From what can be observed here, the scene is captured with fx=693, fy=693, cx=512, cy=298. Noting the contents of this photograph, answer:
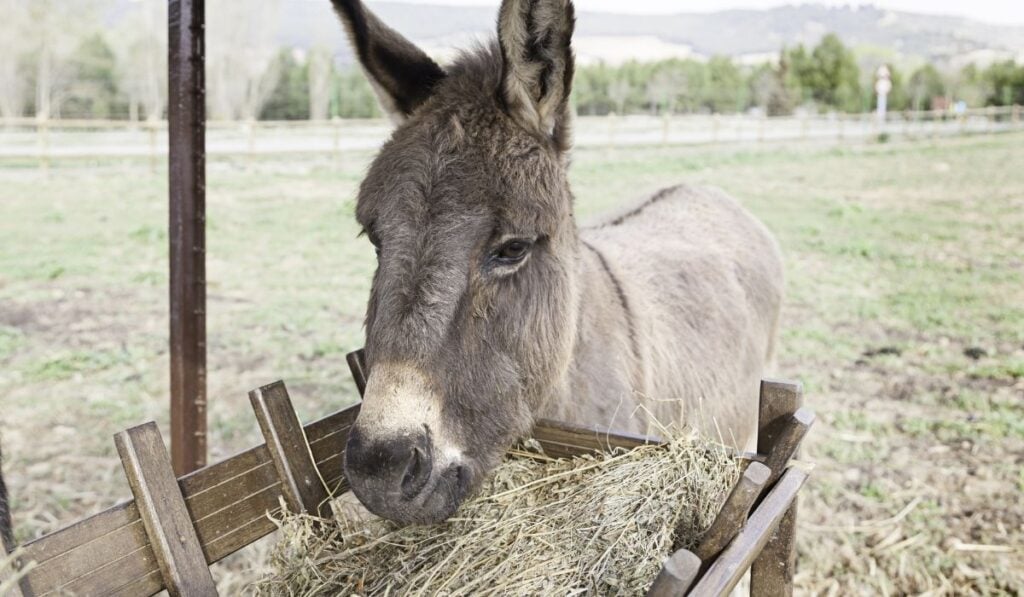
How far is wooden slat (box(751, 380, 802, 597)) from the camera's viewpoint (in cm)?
201

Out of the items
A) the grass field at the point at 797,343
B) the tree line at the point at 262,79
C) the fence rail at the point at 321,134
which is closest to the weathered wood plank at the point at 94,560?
the grass field at the point at 797,343

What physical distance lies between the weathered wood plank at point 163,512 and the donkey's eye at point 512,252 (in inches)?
41.2

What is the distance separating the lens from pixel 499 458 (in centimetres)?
212

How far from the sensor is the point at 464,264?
199 cm

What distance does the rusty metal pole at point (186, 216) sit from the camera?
296cm

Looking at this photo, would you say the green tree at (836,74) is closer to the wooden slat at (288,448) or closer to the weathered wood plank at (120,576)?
the wooden slat at (288,448)

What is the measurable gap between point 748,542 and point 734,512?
72mm

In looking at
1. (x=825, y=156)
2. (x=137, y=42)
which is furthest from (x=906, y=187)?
(x=137, y=42)

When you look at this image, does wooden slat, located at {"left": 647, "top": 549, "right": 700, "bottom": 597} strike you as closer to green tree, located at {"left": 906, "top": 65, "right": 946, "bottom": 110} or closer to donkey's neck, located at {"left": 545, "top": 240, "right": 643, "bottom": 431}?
donkey's neck, located at {"left": 545, "top": 240, "right": 643, "bottom": 431}

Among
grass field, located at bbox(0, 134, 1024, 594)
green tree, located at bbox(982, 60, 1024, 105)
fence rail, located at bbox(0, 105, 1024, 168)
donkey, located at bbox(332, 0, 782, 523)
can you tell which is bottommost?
grass field, located at bbox(0, 134, 1024, 594)

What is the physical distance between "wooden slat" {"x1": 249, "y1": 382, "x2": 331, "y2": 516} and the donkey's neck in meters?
0.84

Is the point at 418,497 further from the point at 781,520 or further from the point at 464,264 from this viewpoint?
the point at 781,520

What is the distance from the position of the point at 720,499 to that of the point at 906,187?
1842 centimetres

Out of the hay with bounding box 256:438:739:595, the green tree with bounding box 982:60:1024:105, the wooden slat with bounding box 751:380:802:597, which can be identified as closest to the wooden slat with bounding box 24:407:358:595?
the hay with bounding box 256:438:739:595
